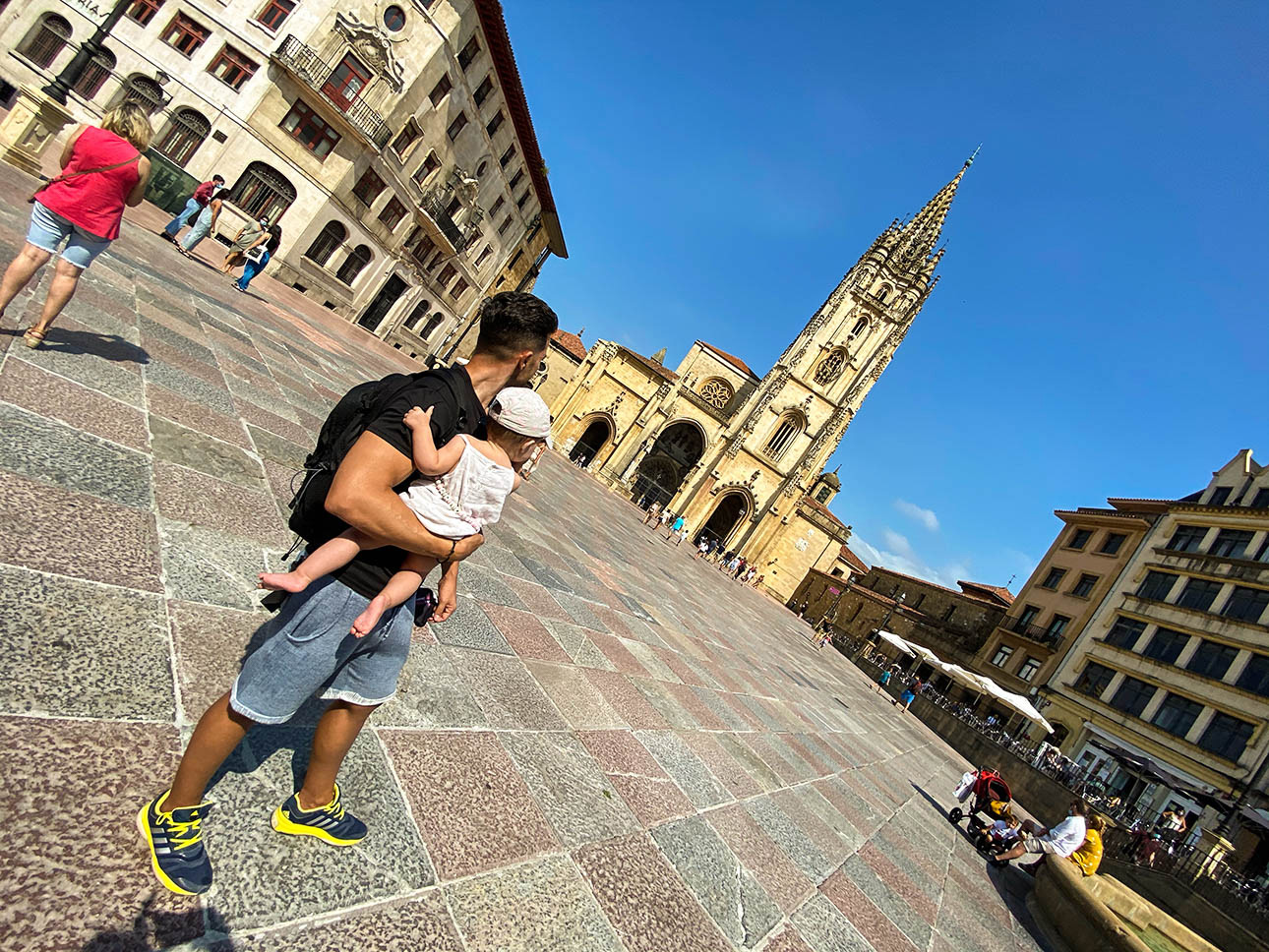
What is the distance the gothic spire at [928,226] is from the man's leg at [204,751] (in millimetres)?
47872

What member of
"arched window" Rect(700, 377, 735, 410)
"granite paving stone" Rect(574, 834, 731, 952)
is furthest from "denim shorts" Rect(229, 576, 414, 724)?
"arched window" Rect(700, 377, 735, 410)

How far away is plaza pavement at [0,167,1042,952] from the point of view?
1718 mm

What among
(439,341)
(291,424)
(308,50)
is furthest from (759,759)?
(439,341)

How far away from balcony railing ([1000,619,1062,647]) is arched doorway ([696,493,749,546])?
15.7 metres

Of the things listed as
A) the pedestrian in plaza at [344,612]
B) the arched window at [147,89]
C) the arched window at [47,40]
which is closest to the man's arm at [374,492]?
the pedestrian in plaza at [344,612]

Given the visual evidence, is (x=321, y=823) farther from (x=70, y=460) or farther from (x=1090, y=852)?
(x=1090, y=852)

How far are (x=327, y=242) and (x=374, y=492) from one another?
26.7m

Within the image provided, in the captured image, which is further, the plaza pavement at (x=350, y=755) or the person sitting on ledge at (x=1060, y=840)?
the person sitting on ledge at (x=1060, y=840)

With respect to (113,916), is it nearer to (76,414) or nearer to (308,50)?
(76,414)

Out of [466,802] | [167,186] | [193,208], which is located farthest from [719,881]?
[167,186]

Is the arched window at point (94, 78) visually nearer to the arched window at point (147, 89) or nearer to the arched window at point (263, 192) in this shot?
the arched window at point (147, 89)

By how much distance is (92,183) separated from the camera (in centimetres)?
381

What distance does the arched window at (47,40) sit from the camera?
1953 cm

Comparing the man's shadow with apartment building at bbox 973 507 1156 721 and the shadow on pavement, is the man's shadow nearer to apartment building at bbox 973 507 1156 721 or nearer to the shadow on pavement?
the shadow on pavement
